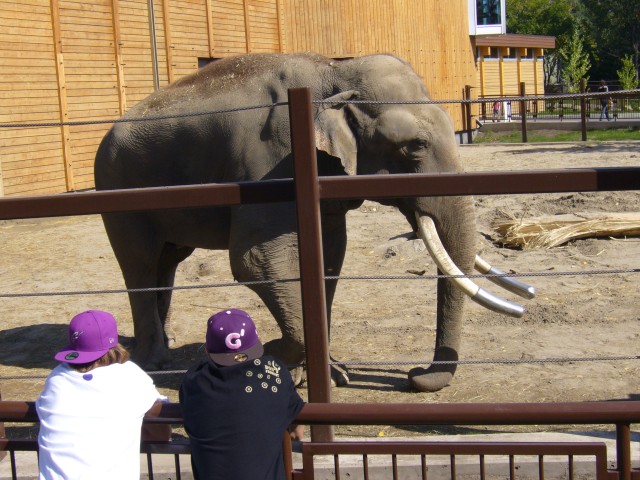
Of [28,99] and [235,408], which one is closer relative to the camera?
[235,408]

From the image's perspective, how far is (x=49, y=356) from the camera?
686cm

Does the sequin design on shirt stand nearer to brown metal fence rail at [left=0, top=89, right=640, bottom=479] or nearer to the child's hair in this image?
the child's hair

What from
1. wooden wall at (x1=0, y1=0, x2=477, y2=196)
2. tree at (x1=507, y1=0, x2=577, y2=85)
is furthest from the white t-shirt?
tree at (x1=507, y1=0, x2=577, y2=85)

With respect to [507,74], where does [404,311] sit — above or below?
below

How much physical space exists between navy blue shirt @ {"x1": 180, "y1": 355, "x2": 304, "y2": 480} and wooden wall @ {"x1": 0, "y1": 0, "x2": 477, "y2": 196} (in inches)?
355

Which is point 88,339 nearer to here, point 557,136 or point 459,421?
point 459,421

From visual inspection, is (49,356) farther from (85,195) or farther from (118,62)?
(118,62)

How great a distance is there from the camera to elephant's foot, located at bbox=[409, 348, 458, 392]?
545 centimetres

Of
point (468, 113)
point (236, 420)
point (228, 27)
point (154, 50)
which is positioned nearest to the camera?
point (236, 420)

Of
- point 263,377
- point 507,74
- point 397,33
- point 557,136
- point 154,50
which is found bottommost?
point 263,377

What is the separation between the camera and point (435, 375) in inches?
215

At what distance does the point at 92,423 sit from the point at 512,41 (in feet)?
131

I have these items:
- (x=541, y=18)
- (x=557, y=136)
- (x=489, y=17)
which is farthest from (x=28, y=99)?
(x=541, y=18)

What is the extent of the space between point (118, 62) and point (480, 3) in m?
22.5
